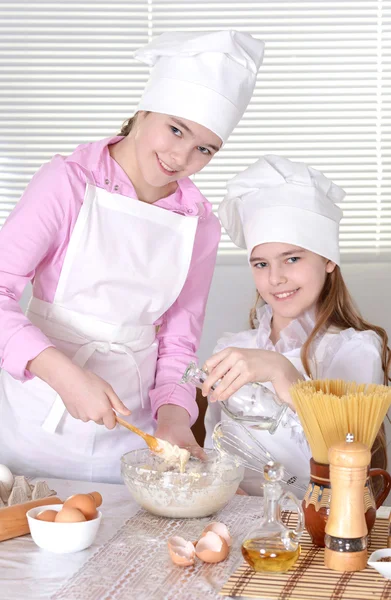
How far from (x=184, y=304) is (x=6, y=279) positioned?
44cm

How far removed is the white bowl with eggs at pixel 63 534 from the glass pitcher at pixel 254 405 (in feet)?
1.03

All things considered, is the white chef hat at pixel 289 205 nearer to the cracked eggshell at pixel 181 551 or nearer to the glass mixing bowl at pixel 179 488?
the glass mixing bowl at pixel 179 488

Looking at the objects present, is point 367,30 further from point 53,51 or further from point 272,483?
point 272,483

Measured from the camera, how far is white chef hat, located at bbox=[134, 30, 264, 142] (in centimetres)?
153

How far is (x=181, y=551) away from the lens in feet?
3.56

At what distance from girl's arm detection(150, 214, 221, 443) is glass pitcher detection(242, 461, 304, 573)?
2.13 feet

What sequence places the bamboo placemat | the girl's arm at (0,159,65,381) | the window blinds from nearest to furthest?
the bamboo placemat, the girl's arm at (0,159,65,381), the window blinds

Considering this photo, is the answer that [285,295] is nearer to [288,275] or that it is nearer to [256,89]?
[288,275]

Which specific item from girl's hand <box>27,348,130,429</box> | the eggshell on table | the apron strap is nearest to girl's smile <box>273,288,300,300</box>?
the apron strap

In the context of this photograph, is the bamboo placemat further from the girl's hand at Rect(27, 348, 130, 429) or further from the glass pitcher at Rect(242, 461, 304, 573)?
the girl's hand at Rect(27, 348, 130, 429)

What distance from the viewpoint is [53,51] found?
2.82 meters

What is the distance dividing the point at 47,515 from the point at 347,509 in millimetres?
423

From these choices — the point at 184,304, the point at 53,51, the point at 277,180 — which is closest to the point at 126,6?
the point at 53,51

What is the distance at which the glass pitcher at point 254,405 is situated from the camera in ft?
4.39
